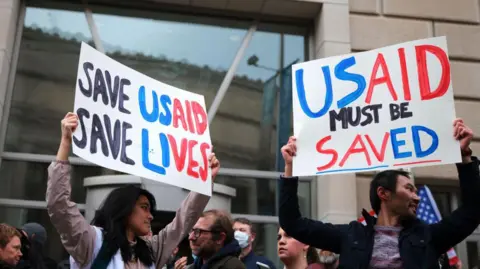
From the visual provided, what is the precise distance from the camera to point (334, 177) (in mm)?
6719

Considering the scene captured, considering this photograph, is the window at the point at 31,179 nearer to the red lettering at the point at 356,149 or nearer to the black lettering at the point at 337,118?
the black lettering at the point at 337,118

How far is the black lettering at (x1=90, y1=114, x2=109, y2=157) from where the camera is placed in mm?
3375

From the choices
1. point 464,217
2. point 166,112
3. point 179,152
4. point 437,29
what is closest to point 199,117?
point 166,112

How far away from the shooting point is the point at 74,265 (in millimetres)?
3109

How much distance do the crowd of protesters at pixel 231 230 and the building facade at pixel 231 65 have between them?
3.22m

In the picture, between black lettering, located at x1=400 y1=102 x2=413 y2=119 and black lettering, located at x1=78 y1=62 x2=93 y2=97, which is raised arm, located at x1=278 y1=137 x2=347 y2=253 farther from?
black lettering, located at x1=78 y1=62 x2=93 y2=97

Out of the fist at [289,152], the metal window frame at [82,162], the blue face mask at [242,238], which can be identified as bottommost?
the blue face mask at [242,238]

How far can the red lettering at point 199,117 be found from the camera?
397cm

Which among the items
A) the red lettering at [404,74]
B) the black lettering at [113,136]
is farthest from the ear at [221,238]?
the red lettering at [404,74]

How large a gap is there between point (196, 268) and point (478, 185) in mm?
1724

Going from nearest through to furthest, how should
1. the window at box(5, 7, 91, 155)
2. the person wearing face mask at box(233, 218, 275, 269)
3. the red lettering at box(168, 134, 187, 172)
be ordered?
the red lettering at box(168, 134, 187, 172) → the person wearing face mask at box(233, 218, 275, 269) → the window at box(5, 7, 91, 155)

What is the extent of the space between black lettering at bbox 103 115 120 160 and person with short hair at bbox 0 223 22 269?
1.13 metres

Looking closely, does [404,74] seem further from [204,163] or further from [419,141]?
[204,163]

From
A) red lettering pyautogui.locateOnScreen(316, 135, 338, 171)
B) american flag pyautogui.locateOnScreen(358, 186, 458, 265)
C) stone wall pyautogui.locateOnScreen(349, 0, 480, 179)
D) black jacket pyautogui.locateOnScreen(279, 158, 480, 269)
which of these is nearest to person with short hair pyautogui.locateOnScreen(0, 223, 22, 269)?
black jacket pyautogui.locateOnScreen(279, 158, 480, 269)
